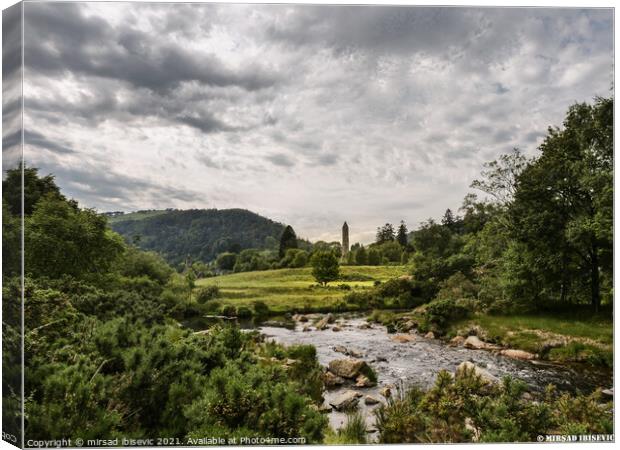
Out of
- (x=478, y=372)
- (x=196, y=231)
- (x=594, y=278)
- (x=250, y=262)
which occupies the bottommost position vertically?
(x=478, y=372)

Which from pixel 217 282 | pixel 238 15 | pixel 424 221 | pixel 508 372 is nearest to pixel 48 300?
pixel 217 282

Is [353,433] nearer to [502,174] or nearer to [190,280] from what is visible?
[190,280]

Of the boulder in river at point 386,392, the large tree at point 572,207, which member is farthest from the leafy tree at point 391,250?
the large tree at point 572,207

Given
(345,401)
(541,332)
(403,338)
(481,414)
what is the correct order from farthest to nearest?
(403,338) < (541,332) < (345,401) < (481,414)

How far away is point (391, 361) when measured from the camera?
796cm

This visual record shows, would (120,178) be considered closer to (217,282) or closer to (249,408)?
(217,282)

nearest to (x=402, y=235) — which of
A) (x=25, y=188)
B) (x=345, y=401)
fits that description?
(x=345, y=401)

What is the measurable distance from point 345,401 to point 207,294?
281cm

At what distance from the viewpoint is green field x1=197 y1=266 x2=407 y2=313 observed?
7.57m

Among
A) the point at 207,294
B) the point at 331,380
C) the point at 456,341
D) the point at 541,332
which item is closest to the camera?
the point at 331,380

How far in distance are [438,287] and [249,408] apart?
12.5 ft

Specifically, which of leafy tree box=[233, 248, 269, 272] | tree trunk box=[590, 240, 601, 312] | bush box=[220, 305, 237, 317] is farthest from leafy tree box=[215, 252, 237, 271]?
tree trunk box=[590, 240, 601, 312]

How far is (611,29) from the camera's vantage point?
22.9 ft

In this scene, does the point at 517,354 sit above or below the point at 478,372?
above
